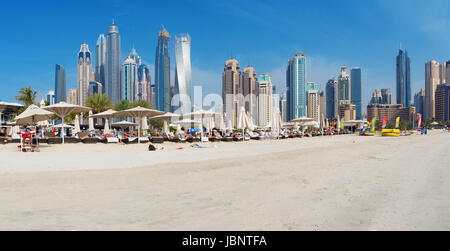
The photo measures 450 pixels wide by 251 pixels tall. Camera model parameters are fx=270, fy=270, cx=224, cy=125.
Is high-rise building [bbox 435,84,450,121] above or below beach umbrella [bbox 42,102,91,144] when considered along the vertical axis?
above

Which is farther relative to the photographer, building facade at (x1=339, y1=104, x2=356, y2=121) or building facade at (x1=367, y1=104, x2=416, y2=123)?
building facade at (x1=367, y1=104, x2=416, y2=123)

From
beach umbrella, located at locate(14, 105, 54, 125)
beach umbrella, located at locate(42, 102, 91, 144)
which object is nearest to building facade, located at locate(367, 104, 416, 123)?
beach umbrella, located at locate(42, 102, 91, 144)

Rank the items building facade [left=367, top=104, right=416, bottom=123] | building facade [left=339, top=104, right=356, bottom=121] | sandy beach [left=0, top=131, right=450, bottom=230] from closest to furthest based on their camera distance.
Answer: sandy beach [left=0, top=131, right=450, bottom=230] → building facade [left=339, top=104, right=356, bottom=121] → building facade [left=367, top=104, right=416, bottom=123]

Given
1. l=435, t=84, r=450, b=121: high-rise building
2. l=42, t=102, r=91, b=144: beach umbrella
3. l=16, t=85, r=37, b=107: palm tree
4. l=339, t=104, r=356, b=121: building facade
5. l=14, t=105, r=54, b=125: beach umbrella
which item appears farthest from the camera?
l=339, t=104, r=356, b=121: building facade

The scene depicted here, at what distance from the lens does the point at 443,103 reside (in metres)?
154

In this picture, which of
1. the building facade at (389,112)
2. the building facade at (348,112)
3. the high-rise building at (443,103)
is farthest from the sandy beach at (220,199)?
the building facade at (389,112)

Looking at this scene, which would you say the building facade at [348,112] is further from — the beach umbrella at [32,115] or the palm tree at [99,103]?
the beach umbrella at [32,115]

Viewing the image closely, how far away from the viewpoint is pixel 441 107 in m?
A: 156

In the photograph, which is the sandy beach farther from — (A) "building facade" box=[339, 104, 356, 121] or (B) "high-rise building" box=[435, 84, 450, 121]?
(B) "high-rise building" box=[435, 84, 450, 121]

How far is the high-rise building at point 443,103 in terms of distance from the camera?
495 ft

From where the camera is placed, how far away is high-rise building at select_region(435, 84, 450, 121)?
151 m

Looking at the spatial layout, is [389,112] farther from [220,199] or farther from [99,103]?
[220,199]
